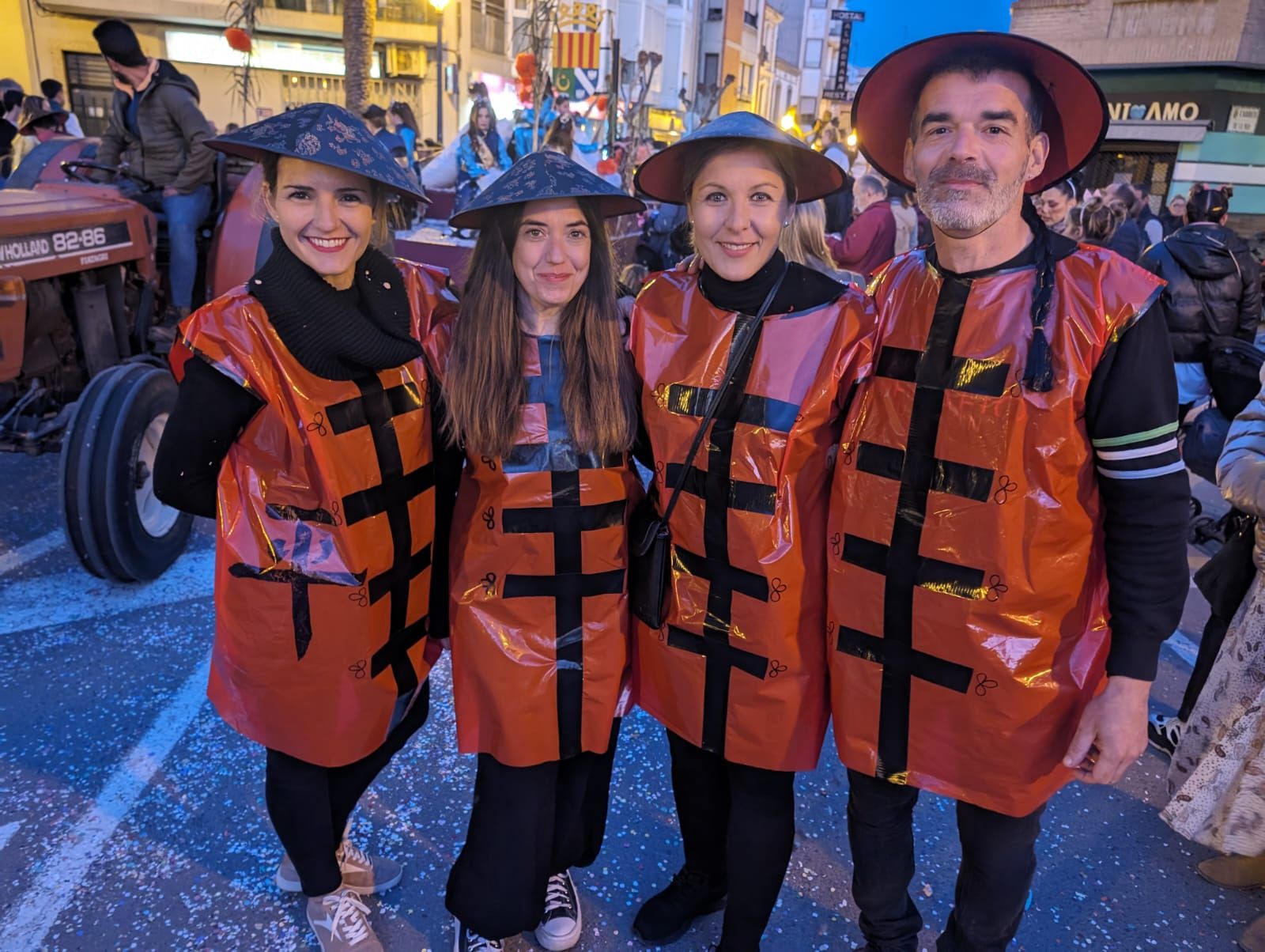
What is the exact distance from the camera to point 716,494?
1659 millimetres

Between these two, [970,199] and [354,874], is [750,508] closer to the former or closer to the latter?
[970,199]

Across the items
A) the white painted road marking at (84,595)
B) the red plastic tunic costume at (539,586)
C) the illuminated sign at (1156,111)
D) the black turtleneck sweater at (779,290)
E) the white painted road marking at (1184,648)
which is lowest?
the white painted road marking at (1184,648)

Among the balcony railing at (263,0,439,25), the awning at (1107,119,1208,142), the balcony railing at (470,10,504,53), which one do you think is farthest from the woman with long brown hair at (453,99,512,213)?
the balcony railing at (470,10,504,53)

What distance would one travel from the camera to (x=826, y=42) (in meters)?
59.8

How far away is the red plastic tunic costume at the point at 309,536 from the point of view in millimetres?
1601

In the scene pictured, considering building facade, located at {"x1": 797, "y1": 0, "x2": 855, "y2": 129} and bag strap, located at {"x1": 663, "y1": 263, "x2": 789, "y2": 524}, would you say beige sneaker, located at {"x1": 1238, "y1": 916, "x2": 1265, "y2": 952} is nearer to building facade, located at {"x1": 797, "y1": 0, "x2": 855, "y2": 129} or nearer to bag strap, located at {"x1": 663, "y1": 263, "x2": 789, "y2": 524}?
bag strap, located at {"x1": 663, "y1": 263, "x2": 789, "y2": 524}

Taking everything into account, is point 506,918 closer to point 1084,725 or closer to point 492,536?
point 492,536

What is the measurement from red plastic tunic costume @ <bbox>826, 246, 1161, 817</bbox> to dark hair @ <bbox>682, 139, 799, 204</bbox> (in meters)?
0.30

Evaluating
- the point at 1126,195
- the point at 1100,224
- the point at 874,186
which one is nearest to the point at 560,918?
the point at 1100,224

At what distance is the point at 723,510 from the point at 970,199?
0.71 m

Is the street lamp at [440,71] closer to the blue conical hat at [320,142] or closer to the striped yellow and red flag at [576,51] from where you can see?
the striped yellow and red flag at [576,51]

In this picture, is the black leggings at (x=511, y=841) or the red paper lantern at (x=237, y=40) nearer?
the black leggings at (x=511, y=841)

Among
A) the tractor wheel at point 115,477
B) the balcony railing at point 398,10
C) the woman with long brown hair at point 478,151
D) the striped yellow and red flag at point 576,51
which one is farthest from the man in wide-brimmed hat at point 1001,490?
the balcony railing at point 398,10

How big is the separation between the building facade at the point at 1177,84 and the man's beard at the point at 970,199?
512 inches
